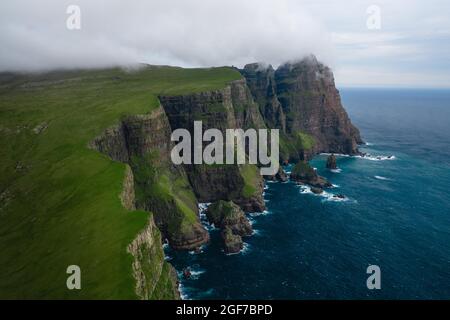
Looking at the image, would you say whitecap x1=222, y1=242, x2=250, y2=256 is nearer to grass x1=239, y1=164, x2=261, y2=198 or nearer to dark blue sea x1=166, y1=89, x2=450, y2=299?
dark blue sea x1=166, y1=89, x2=450, y2=299

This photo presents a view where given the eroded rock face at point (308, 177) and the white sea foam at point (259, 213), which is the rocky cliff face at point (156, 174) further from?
the eroded rock face at point (308, 177)

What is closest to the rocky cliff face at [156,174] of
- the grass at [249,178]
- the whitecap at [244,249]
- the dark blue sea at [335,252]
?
the dark blue sea at [335,252]

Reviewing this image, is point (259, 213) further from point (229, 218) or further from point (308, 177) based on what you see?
point (308, 177)

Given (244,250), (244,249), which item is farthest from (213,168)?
(244,250)

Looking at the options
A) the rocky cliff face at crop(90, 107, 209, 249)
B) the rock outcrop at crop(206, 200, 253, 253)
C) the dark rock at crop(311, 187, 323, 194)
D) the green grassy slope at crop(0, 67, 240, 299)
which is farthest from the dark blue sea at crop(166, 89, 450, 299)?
the green grassy slope at crop(0, 67, 240, 299)

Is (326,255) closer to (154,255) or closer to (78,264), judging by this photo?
(154,255)
